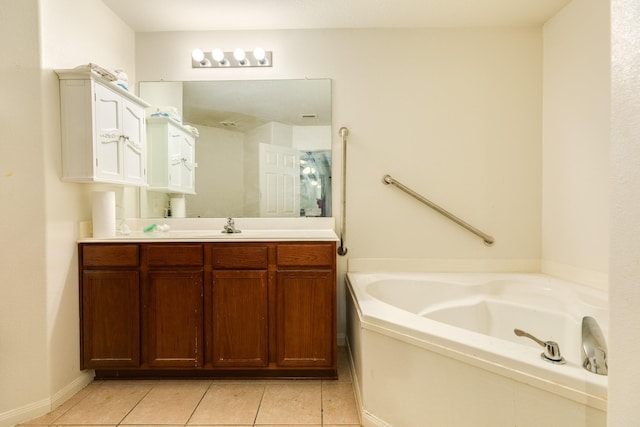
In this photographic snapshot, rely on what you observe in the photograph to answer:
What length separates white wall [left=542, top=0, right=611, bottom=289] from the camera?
5.76 feet

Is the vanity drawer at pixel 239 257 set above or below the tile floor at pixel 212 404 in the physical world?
above

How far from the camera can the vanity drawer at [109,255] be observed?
5.91ft

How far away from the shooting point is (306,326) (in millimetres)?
1797

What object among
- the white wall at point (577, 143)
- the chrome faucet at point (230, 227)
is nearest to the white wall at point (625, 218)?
the white wall at point (577, 143)

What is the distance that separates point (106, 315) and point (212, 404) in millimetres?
806

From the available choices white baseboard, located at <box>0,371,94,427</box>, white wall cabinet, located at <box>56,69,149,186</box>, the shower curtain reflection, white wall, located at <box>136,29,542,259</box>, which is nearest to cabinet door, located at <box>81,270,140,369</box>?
white baseboard, located at <box>0,371,94,427</box>

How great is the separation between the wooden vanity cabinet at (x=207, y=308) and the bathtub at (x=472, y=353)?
1.04ft

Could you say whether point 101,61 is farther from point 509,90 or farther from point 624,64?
point 509,90

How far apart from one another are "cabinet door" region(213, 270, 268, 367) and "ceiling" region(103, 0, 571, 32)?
5.96ft

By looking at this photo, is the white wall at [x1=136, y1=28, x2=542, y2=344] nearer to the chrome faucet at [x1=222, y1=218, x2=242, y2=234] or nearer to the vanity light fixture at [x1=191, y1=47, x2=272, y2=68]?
the vanity light fixture at [x1=191, y1=47, x2=272, y2=68]

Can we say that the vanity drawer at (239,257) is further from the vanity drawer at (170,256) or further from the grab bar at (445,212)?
the grab bar at (445,212)

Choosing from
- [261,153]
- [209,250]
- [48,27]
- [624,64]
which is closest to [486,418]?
[624,64]

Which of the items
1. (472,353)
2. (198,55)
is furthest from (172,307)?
(198,55)

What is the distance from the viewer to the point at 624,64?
0.66 metres
